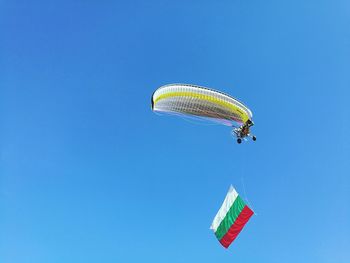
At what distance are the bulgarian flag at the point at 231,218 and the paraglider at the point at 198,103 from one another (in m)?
9.01

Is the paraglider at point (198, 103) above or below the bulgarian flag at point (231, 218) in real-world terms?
above

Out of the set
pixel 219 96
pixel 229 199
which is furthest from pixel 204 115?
pixel 229 199

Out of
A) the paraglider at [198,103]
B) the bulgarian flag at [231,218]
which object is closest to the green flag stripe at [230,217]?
the bulgarian flag at [231,218]

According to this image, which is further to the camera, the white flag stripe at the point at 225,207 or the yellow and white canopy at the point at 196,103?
the white flag stripe at the point at 225,207

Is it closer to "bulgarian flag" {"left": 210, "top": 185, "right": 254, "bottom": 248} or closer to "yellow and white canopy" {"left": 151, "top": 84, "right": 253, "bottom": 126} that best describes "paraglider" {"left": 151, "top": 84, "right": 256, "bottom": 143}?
"yellow and white canopy" {"left": 151, "top": 84, "right": 253, "bottom": 126}

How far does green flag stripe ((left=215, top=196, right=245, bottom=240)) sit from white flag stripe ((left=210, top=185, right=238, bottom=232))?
0.52 metres

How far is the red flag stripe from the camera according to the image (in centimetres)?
6506

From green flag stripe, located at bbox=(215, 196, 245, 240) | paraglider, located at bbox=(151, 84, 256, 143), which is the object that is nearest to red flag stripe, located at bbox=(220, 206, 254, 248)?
green flag stripe, located at bbox=(215, 196, 245, 240)

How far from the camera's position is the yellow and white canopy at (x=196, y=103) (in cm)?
6438

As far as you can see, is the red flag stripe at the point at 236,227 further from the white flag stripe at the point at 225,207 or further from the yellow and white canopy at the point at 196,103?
the yellow and white canopy at the point at 196,103

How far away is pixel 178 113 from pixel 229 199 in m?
12.5

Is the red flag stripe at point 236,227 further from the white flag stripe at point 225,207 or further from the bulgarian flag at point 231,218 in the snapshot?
the white flag stripe at point 225,207

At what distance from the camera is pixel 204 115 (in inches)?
2630

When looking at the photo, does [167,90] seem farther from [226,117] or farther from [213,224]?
[213,224]
